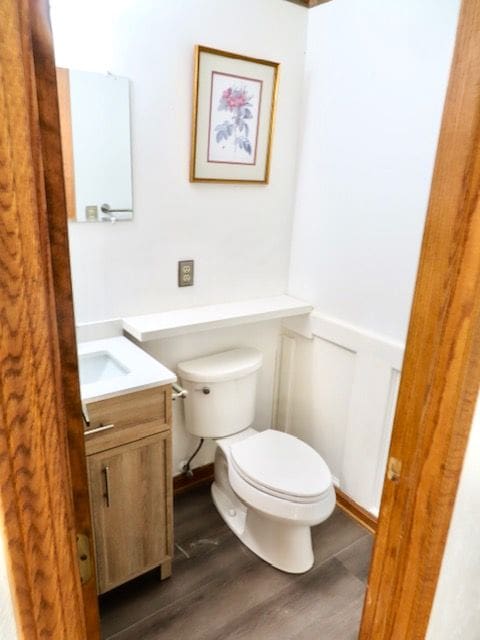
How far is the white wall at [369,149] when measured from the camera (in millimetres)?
1562

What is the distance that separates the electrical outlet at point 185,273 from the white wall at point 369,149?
0.55 metres

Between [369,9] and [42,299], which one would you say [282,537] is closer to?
[42,299]

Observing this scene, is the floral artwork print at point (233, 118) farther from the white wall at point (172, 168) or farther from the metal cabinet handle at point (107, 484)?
the metal cabinet handle at point (107, 484)

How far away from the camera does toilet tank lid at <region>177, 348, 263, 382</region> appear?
191cm

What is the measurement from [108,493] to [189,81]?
1.47 meters

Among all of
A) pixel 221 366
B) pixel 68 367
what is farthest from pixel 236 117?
pixel 68 367

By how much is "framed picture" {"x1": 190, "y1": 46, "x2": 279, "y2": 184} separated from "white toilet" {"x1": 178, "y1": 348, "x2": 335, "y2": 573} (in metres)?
0.79

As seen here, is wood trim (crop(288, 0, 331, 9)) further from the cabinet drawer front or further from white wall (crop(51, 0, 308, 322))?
the cabinet drawer front

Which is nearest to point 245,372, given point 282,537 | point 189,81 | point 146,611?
point 282,537

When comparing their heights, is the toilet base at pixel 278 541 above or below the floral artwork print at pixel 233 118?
below

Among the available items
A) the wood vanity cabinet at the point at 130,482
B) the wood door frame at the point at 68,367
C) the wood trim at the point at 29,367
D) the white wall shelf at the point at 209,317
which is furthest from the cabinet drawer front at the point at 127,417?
the wood trim at the point at 29,367

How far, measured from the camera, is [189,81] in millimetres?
1700

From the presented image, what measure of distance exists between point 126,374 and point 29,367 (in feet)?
3.82

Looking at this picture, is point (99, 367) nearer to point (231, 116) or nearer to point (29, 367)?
point (231, 116)
